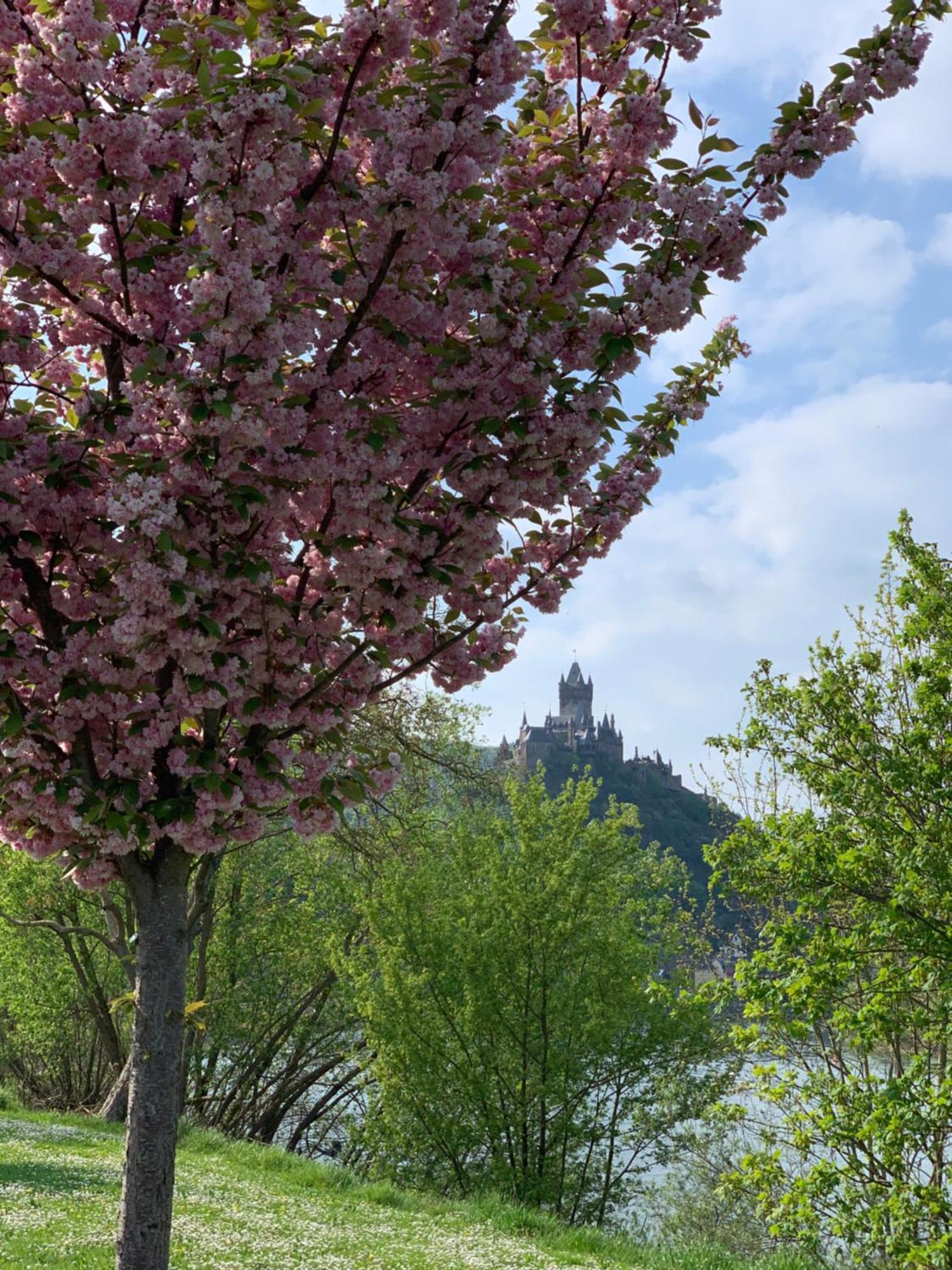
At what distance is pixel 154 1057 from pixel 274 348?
8.40 ft

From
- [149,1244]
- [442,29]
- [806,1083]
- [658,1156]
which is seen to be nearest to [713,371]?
[442,29]

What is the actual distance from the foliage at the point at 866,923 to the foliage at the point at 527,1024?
12.9ft

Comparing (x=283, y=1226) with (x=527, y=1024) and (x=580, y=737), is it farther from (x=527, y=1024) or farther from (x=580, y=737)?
(x=580, y=737)

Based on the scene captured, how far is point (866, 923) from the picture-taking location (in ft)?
28.3

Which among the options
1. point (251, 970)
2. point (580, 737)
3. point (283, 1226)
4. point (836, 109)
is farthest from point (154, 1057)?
point (580, 737)

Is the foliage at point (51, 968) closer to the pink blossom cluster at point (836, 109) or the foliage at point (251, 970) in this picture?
the foliage at point (251, 970)

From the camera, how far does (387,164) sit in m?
3.39

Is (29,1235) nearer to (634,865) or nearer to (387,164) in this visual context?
(387,164)

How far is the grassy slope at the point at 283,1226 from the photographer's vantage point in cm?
766

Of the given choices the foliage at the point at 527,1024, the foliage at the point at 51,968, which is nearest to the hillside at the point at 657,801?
the foliage at the point at 51,968

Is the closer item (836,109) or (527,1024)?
(836,109)

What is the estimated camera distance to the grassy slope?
25.1ft

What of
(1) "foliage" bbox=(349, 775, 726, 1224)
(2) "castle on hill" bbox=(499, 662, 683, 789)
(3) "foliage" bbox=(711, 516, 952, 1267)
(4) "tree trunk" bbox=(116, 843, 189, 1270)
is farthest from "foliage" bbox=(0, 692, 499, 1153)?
(2) "castle on hill" bbox=(499, 662, 683, 789)

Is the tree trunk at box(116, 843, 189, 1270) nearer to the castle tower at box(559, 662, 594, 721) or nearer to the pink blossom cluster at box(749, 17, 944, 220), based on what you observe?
the pink blossom cluster at box(749, 17, 944, 220)
